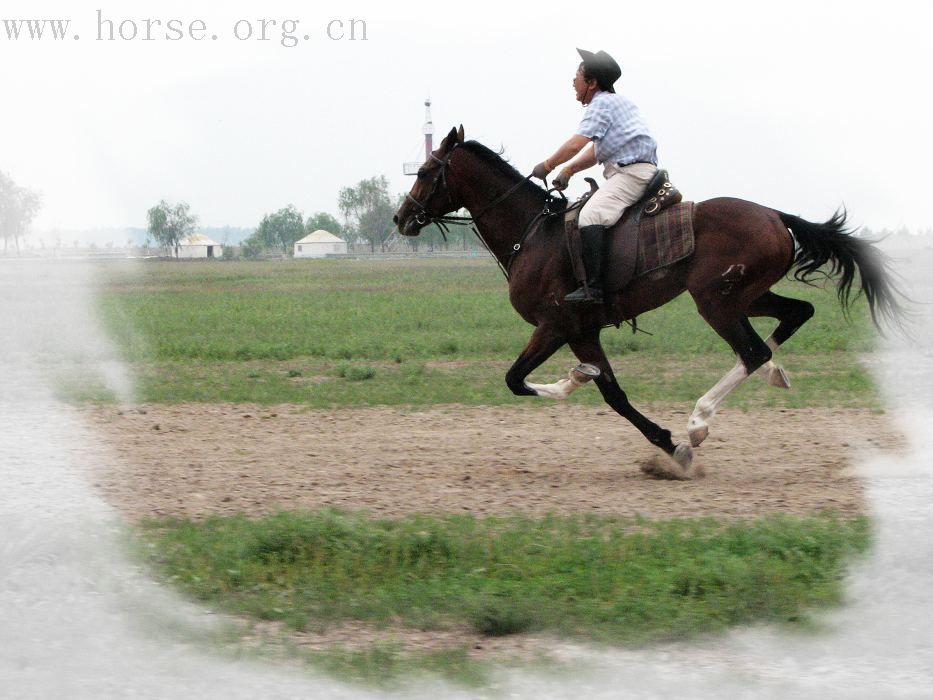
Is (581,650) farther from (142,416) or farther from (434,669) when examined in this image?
(142,416)

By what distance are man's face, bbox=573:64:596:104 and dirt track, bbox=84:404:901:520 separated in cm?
269

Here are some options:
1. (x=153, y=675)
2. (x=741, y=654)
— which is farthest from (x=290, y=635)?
(x=741, y=654)

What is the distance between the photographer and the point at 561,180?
29.5 ft

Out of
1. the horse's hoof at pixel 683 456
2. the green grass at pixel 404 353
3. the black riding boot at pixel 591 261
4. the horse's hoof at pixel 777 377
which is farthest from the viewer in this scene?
the green grass at pixel 404 353

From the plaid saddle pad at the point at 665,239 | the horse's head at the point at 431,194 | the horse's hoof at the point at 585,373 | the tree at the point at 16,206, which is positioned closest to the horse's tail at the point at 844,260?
the plaid saddle pad at the point at 665,239

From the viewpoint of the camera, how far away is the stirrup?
336 inches

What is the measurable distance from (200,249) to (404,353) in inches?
2465

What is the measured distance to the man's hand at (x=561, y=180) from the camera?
8984 millimetres

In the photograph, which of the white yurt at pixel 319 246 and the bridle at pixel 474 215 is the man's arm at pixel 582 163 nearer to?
the bridle at pixel 474 215

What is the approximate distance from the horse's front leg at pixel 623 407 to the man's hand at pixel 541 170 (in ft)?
4.02

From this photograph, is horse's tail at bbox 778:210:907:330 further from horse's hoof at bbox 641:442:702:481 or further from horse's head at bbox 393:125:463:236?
horse's head at bbox 393:125:463:236

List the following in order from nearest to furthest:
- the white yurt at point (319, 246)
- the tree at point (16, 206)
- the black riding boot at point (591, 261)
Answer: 1. the black riding boot at point (591, 261)
2. the tree at point (16, 206)
3. the white yurt at point (319, 246)

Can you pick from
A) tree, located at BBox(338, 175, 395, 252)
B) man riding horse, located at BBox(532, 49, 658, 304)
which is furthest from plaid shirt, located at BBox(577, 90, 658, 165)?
tree, located at BBox(338, 175, 395, 252)

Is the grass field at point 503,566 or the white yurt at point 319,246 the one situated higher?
the white yurt at point 319,246
